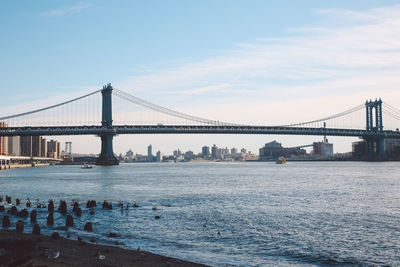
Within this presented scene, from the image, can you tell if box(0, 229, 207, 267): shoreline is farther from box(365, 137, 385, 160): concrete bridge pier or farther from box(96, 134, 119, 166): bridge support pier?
box(365, 137, 385, 160): concrete bridge pier

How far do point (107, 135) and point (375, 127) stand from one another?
9452cm

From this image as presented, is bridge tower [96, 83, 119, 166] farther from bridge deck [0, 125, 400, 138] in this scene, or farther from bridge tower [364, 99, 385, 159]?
bridge tower [364, 99, 385, 159]

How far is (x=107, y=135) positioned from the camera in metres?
123

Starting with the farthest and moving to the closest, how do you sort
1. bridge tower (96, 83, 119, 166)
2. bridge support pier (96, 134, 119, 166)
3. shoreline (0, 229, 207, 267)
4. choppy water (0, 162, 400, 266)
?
bridge tower (96, 83, 119, 166), bridge support pier (96, 134, 119, 166), choppy water (0, 162, 400, 266), shoreline (0, 229, 207, 267)

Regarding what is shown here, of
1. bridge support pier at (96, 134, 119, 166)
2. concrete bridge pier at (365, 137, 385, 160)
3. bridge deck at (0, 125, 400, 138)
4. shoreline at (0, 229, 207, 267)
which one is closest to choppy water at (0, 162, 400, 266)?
shoreline at (0, 229, 207, 267)

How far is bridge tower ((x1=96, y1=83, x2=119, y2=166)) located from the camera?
123125 mm

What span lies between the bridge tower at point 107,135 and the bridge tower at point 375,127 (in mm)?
87731

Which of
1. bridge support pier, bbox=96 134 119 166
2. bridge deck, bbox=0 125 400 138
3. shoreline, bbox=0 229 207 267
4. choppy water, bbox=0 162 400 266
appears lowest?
choppy water, bbox=0 162 400 266

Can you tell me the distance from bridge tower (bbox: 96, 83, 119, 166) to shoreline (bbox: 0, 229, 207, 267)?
105477 millimetres

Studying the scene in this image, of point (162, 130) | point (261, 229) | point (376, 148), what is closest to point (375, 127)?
point (376, 148)

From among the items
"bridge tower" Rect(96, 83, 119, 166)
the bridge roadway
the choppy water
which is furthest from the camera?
"bridge tower" Rect(96, 83, 119, 166)

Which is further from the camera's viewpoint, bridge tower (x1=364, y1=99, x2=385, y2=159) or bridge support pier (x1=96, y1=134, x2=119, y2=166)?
bridge tower (x1=364, y1=99, x2=385, y2=159)

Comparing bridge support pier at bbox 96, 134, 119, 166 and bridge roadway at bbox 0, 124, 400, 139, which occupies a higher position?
bridge roadway at bbox 0, 124, 400, 139

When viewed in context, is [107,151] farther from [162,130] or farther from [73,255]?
[73,255]
